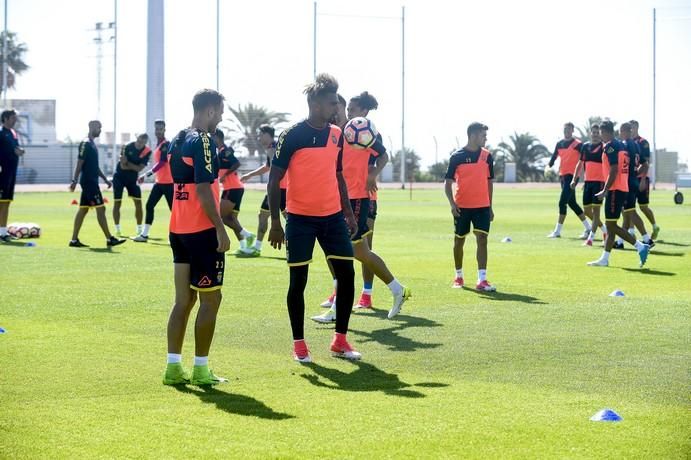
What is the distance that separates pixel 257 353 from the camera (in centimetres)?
935

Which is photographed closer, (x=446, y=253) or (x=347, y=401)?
(x=347, y=401)

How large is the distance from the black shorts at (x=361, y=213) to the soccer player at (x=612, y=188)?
6.55 metres

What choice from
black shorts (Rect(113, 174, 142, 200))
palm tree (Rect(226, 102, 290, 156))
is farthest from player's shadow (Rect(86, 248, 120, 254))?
palm tree (Rect(226, 102, 290, 156))

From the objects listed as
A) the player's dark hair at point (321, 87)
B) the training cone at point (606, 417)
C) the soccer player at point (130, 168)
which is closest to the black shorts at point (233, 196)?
the soccer player at point (130, 168)

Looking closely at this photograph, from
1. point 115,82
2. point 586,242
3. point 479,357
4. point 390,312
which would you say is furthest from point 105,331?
point 115,82

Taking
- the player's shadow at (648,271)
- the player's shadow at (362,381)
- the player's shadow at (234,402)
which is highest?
the player's shadow at (648,271)

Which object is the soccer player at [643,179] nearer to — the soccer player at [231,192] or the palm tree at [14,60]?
the soccer player at [231,192]

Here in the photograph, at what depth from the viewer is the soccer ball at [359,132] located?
11.4 m

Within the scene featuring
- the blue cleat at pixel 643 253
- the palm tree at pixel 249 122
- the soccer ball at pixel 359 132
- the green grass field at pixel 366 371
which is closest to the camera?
the green grass field at pixel 366 371

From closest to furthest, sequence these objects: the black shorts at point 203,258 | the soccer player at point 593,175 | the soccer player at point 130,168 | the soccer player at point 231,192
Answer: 1. the black shorts at point 203,258
2. the soccer player at point 231,192
3. the soccer player at point 593,175
4. the soccer player at point 130,168

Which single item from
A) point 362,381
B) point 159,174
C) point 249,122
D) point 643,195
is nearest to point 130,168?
point 159,174

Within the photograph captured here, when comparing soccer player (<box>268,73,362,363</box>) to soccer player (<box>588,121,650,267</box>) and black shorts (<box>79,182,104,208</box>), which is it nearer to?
soccer player (<box>588,121,650,267</box>)

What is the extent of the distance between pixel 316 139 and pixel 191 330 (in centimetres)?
263

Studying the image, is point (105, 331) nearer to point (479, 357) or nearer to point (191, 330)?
point (191, 330)
